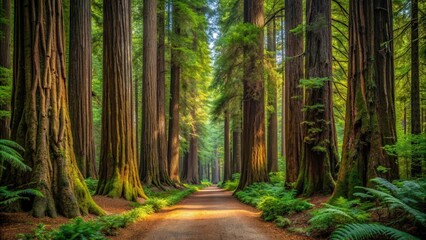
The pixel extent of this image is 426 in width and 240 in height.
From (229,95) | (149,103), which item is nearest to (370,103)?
(149,103)

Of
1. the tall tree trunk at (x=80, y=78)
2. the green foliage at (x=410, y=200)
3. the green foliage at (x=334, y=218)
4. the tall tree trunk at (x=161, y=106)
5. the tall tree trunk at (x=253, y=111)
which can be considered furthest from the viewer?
the tall tree trunk at (x=161, y=106)

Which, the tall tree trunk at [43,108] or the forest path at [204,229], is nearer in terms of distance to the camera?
the forest path at [204,229]

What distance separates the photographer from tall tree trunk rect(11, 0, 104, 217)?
5938 millimetres

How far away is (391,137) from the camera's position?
6.11 meters

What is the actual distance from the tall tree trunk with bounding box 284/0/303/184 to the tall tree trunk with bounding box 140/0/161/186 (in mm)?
6659

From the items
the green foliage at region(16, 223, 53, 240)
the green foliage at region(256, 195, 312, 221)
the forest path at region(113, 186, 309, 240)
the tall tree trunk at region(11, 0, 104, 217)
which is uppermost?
the tall tree trunk at region(11, 0, 104, 217)

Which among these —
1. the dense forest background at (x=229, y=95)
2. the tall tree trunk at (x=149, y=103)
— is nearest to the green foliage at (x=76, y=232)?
the dense forest background at (x=229, y=95)

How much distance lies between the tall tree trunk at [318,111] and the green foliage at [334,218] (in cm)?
349

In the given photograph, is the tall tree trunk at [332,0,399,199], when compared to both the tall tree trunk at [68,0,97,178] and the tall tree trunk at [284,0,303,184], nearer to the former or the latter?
the tall tree trunk at [284,0,303,184]

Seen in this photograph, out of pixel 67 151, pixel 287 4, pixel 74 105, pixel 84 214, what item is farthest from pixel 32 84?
pixel 287 4

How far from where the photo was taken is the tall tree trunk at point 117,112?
1012 cm

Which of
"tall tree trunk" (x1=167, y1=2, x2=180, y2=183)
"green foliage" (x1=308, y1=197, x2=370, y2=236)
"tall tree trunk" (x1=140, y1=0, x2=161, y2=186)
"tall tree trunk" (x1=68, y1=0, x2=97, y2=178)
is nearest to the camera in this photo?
"green foliage" (x1=308, y1=197, x2=370, y2=236)

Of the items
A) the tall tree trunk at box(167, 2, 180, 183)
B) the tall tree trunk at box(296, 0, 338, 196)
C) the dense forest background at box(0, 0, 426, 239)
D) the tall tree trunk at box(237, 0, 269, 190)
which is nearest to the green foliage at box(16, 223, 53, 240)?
the dense forest background at box(0, 0, 426, 239)

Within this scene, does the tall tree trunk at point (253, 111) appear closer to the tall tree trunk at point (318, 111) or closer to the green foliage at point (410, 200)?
the tall tree trunk at point (318, 111)
